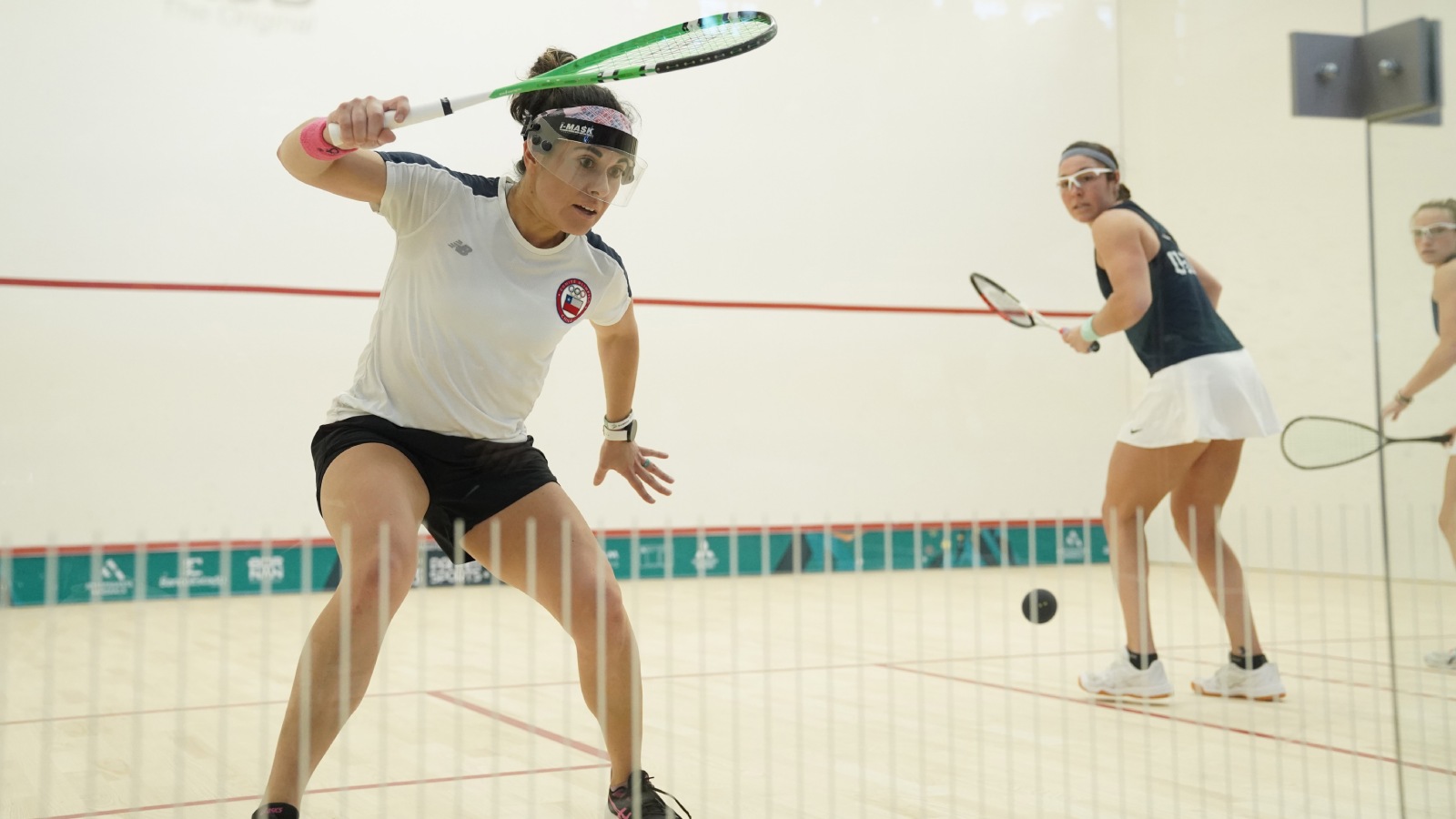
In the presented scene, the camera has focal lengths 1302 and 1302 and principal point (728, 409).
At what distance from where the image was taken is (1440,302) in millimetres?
1439

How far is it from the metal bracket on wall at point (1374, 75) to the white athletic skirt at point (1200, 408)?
949 mm

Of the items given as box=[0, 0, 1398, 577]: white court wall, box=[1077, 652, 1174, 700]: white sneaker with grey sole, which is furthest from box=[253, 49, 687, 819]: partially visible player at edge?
box=[0, 0, 1398, 577]: white court wall

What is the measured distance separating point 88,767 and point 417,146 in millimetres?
2142

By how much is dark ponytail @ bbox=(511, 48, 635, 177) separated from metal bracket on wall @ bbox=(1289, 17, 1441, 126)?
801mm

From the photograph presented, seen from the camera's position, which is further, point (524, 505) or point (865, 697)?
point (865, 697)

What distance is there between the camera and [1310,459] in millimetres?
2117

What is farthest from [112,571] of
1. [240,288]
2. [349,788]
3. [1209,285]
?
[1209,285]

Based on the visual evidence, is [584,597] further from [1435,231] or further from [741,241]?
[741,241]

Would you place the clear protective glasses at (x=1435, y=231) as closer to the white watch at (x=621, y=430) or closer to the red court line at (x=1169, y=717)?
the red court line at (x=1169, y=717)

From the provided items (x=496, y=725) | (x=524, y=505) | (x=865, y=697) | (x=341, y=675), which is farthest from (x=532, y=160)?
(x=865, y=697)

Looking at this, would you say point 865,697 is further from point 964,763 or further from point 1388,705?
point 1388,705

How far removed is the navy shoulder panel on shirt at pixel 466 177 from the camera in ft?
4.85

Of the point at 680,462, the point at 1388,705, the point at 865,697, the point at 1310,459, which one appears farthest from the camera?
the point at 680,462

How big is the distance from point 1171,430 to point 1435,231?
0.99 meters
